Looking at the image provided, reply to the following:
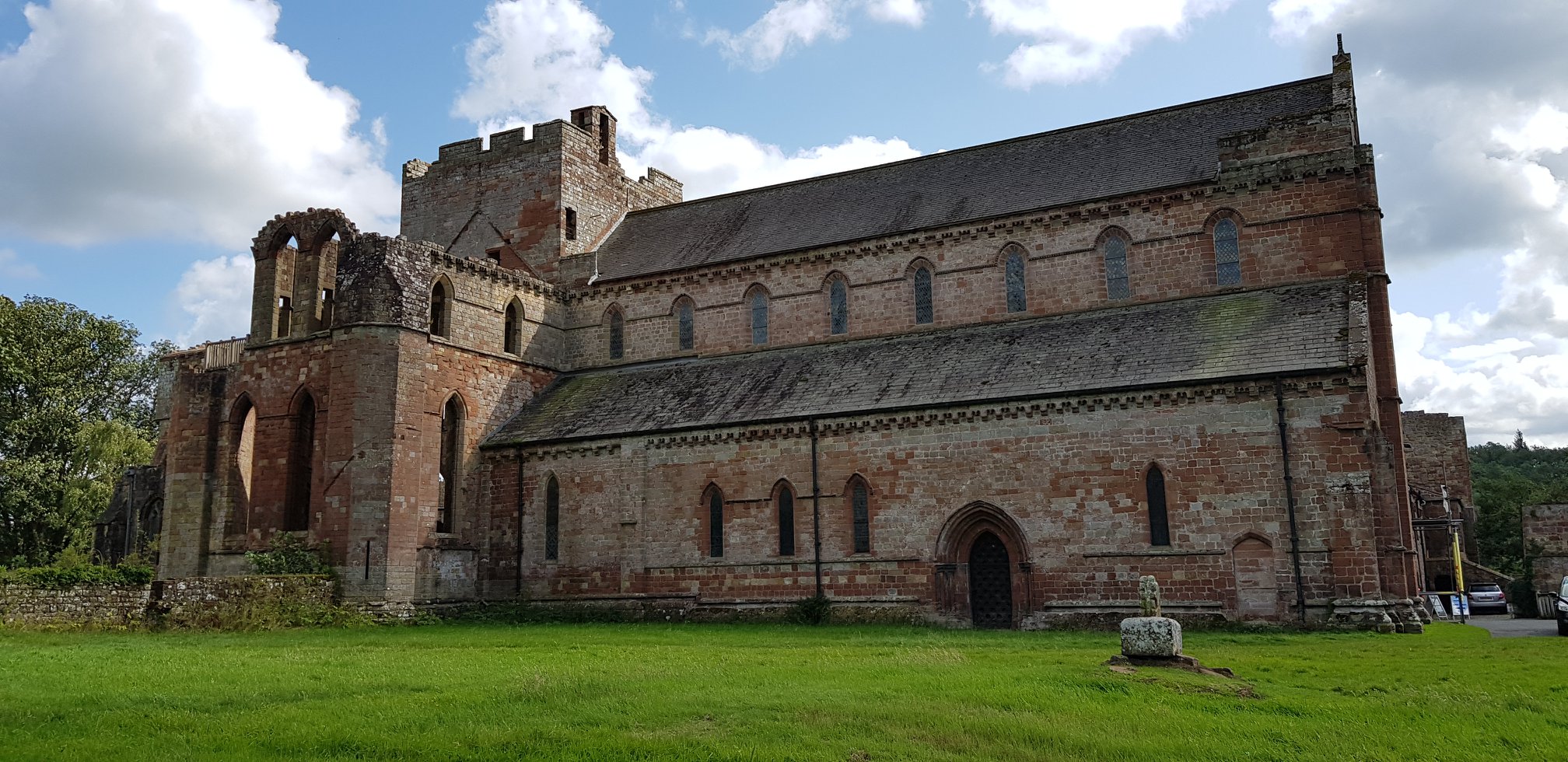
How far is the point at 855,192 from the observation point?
3788cm

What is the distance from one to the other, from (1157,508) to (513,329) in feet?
68.0

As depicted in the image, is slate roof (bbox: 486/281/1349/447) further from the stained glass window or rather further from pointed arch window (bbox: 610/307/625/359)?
pointed arch window (bbox: 610/307/625/359)

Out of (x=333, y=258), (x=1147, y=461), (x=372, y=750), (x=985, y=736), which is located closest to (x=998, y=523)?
(x=1147, y=461)

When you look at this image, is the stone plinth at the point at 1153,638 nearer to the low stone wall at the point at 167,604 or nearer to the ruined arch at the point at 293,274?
the low stone wall at the point at 167,604

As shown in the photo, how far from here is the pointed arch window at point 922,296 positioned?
110 feet

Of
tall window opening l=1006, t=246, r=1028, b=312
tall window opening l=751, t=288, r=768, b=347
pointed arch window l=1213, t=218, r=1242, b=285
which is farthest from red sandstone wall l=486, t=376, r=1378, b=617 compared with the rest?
pointed arch window l=1213, t=218, r=1242, b=285

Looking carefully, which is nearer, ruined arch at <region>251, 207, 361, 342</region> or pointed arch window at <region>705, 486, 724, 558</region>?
pointed arch window at <region>705, 486, 724, 558</region>

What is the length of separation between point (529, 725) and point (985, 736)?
4472 mm

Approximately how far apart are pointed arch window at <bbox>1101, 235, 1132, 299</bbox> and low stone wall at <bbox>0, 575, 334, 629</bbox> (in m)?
22.2

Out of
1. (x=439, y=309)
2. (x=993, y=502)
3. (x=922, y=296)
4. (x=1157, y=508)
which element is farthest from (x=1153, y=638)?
(x=439, y=309)

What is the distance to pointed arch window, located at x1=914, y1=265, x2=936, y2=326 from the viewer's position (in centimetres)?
3359

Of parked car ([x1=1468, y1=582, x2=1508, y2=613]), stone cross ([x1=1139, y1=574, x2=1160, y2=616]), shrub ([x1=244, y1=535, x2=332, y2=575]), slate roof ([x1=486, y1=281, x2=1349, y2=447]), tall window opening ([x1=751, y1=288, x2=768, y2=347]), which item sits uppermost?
tall window opening ([x1=751, y1=288, x2=768, y2=347])

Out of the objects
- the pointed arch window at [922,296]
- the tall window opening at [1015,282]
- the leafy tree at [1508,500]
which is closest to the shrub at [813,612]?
the pointed arch window at [922,296]

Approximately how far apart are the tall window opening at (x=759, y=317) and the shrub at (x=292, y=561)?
534 inches
